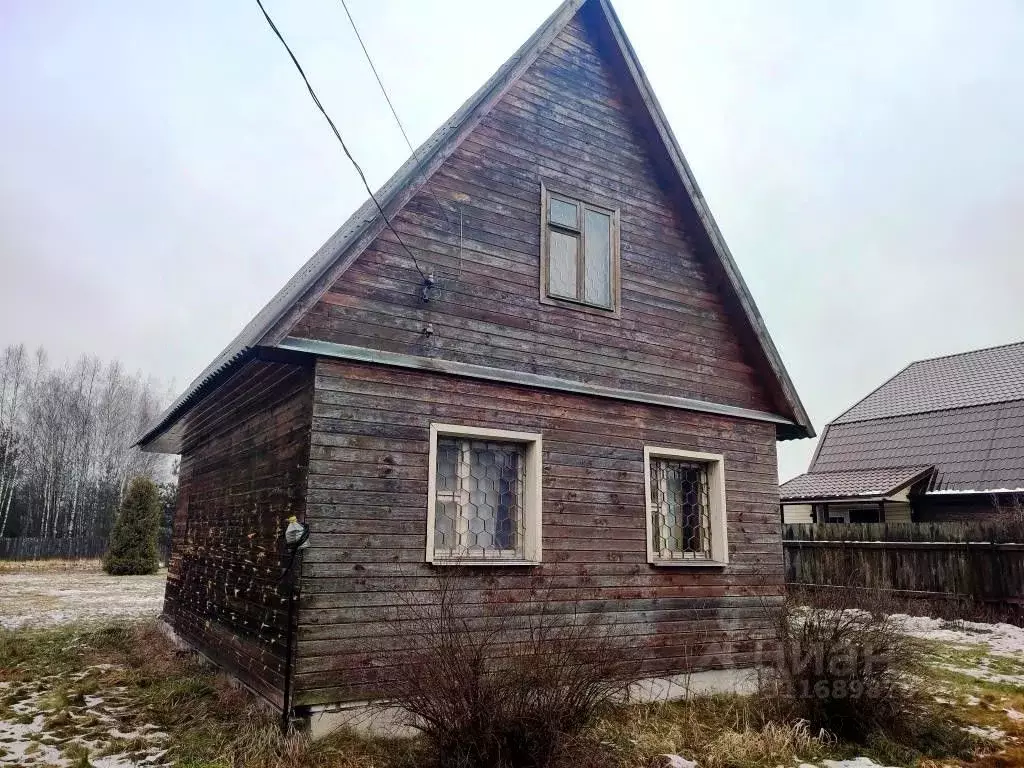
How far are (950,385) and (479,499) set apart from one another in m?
20.6

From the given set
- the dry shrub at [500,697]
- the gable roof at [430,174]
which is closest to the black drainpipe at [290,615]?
the dry shrub at [500,697]

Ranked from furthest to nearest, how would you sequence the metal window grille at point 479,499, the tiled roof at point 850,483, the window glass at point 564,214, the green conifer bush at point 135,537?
the green conifer bush at point 135,537
the tiled roof at point 850,483
the window glass at point 564,214
the metal window grille at point 479,499

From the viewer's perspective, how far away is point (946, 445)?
19594 millimetres

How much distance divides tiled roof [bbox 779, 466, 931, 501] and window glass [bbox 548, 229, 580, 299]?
12.7 meters

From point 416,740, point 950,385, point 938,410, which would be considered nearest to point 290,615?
point 416,740

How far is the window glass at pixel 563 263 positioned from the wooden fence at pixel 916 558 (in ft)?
24.8

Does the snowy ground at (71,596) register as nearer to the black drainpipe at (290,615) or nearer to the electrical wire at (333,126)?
the black drainpipe at (290,615)

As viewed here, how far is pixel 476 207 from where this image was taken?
24.3 ft

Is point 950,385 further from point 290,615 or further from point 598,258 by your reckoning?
point 290,615

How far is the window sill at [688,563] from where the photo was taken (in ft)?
25.5

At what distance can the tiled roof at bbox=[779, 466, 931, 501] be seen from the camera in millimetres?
17672

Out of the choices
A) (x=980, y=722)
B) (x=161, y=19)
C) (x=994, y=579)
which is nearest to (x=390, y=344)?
(x=161, y=19)

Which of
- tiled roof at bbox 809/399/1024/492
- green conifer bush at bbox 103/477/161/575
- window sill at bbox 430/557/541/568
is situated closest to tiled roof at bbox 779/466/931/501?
tiled roof at bbox 809/399/1024/492

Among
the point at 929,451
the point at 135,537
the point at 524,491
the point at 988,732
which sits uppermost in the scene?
the point at 929,451
